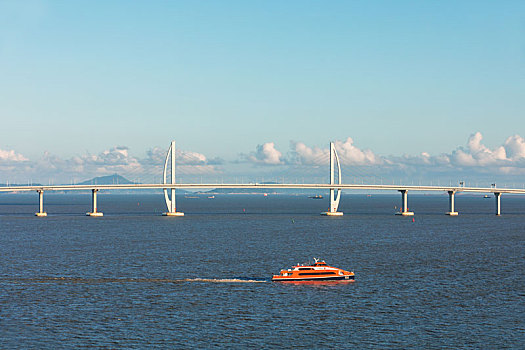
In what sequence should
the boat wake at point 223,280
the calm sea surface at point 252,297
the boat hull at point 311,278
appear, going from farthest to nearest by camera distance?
the boat hull at point 311,278 → the boat wake at point 223,280 → the calm sea surface at point 252,297

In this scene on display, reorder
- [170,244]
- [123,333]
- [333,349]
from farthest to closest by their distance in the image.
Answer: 1. [170,244]
2. [123,333]
3. [333,349]

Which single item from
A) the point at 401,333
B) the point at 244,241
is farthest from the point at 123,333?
the point at 244,241

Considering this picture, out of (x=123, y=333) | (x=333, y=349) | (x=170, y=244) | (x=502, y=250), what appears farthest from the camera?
(x=170, y=244)

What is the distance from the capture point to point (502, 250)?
4582 inches

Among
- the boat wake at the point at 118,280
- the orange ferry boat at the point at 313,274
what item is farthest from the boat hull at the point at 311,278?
the boat wake at the point at 118,280

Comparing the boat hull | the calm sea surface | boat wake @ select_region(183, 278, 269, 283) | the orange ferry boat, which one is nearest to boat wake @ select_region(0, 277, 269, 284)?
boat wake @ select_region(183, 278, 269, 283)

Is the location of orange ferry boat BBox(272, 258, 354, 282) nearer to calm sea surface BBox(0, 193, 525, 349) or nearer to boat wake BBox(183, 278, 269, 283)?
calm sea surface BBox(0, 193, 525, 349)

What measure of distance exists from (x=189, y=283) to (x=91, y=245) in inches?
2027

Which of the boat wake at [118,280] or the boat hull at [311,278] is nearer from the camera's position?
the boat wake at [118,280]

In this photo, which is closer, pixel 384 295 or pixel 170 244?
pixel 384 295

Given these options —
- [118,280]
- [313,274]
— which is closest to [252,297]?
[313,274]

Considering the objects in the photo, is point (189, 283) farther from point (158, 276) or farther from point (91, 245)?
point (91, 245)

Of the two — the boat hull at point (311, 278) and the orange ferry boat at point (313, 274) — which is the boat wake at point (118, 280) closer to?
the boat hull at point (311, 278)

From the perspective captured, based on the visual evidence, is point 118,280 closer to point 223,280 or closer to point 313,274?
point 223,280
